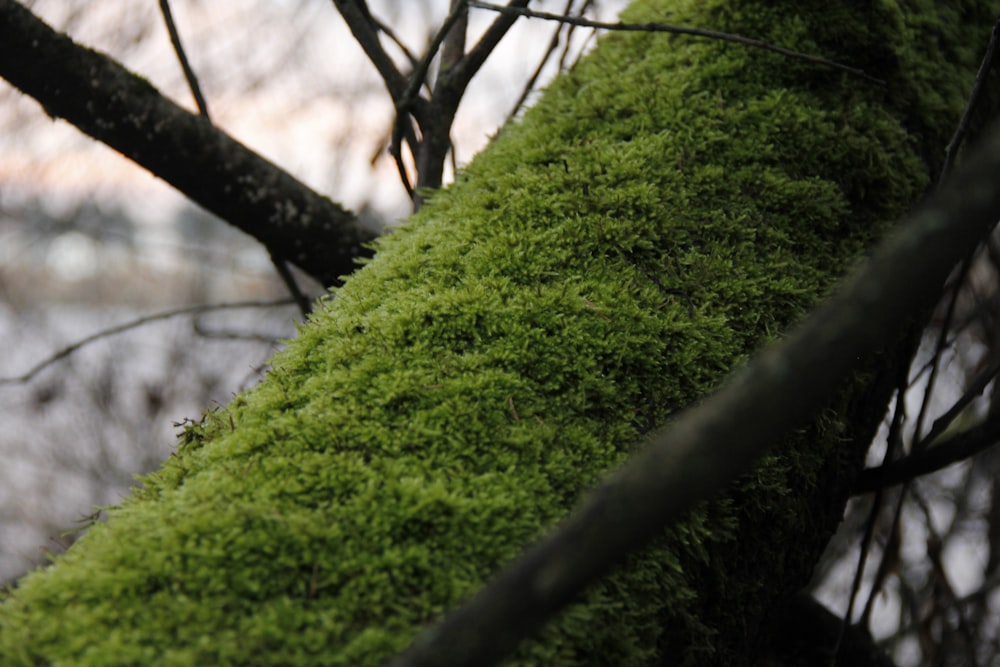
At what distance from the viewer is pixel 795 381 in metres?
0.64

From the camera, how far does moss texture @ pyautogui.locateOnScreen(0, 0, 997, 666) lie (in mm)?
880

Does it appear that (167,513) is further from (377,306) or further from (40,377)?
(40,377)

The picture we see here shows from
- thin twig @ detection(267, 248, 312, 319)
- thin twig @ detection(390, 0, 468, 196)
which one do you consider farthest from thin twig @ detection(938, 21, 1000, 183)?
thin twig @ detection(267, 248, 312, 319)

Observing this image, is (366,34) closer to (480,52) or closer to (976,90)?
→ (480,52)

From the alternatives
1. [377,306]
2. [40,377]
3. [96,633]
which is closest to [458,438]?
[377,306]

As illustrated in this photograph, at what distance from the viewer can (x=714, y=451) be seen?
64 cm

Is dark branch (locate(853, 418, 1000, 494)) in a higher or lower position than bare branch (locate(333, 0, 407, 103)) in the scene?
lower

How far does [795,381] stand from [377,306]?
844mm

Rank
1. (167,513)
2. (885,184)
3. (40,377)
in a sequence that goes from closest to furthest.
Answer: (167,513)
(885,184)
(40,377)

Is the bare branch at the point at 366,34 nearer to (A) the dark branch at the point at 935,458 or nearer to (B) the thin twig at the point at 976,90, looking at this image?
(B) the thin twig at the point at 976,90

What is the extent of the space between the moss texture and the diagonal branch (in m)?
0.68

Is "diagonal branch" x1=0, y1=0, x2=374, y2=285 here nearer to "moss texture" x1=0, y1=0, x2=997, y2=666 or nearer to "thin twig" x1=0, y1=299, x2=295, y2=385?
"thin twig" x1=0, y1=299, x2=295, y2=385

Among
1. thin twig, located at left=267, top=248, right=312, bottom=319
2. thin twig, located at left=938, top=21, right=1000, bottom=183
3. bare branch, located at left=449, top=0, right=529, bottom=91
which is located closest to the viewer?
thin twig, located at left=938, top=21, right=1000, bottom=183

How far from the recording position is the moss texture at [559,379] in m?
0.88
